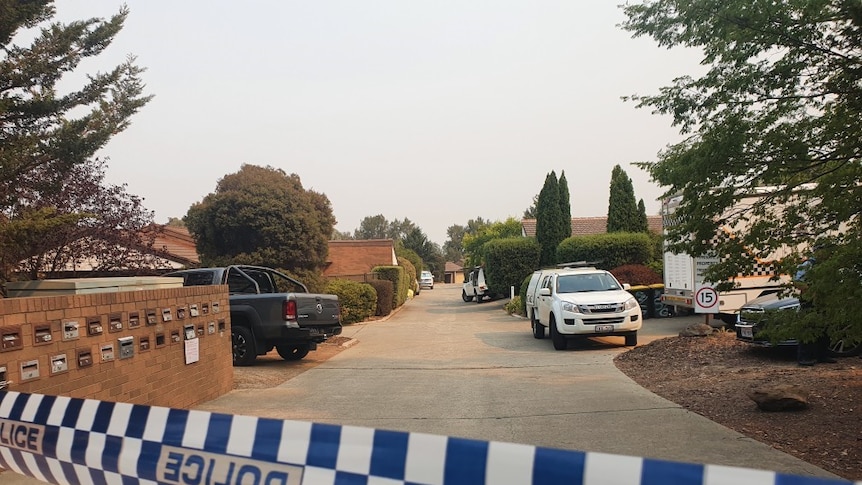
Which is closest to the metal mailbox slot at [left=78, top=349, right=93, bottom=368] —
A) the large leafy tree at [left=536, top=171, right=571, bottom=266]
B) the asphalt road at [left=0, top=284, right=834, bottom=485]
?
the asphalt road at [left=0, top=284, right=834, bottom=485]

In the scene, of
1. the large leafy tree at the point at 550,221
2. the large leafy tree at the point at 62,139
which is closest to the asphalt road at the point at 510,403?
the large leafy tree at the point at 62,139

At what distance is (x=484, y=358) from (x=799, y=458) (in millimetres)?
7897

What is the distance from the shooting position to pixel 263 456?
2.63 metres

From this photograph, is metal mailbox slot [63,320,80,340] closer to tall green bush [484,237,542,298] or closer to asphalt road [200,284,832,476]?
asphalt road [200,284,832,476]

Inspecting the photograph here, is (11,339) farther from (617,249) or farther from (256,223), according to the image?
(617,249)

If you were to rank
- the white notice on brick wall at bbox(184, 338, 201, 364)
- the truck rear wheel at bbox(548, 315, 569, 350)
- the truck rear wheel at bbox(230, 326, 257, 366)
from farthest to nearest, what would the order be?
1. the truck rear wheel at bbox(548, 315, 569, 350)
2. the truck rear wheel at bbox(230, 326, 257, 366)
3. the white notice on brick wall at bbox(184, 338, 201, 364)

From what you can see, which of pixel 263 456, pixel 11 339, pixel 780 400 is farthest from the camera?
pixel 780 400

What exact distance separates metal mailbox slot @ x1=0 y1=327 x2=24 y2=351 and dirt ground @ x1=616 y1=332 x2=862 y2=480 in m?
6.24

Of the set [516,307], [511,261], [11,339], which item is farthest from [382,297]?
[11,339]

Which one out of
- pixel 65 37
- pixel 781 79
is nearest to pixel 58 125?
pixel 65 37

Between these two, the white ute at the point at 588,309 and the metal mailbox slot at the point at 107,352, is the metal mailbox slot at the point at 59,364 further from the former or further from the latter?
the white ute at the point at 588,309

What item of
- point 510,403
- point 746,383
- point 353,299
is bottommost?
point 510,403

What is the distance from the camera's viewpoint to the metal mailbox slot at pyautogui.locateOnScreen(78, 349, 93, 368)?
5736 mm

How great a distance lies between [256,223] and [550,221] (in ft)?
60.2
